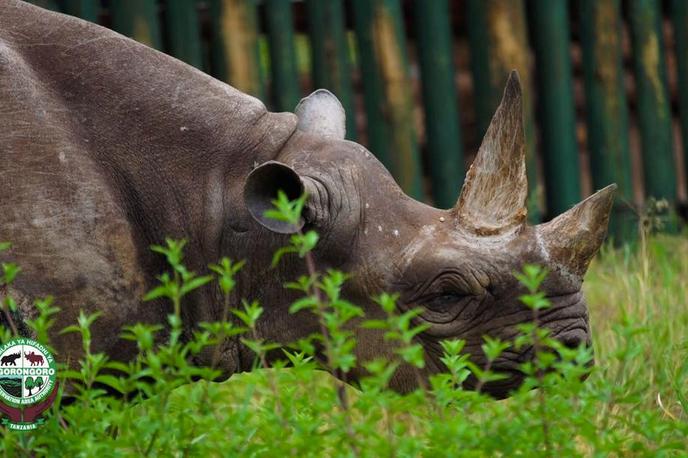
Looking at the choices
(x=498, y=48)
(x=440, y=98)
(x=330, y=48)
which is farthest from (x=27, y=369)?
(x=498, y=48)

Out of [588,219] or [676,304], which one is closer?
[588,219]

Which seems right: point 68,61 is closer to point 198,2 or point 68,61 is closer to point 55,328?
point 55,328

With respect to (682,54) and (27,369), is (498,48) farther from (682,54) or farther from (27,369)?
(27,369)

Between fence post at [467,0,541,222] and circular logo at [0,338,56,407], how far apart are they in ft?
16.6

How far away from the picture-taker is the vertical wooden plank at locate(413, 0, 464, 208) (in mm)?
8961

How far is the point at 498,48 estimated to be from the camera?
9070 mm

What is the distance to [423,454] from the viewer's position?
3.85m

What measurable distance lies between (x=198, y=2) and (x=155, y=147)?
12.3ft

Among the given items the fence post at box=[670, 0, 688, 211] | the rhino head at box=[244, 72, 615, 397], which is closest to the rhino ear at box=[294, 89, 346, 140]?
the rhino head at box=[244, 72, 615, 397]

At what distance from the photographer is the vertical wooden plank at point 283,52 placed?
8750mm

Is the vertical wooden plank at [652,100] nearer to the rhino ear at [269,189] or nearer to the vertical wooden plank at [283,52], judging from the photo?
the vertical wooden plank at [283,52]

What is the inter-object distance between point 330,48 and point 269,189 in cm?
386

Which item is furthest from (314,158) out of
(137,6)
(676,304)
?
(137,6)

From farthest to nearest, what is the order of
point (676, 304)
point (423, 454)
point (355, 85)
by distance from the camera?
point (355, 85)
point (676, 304)
point (423, 454)
